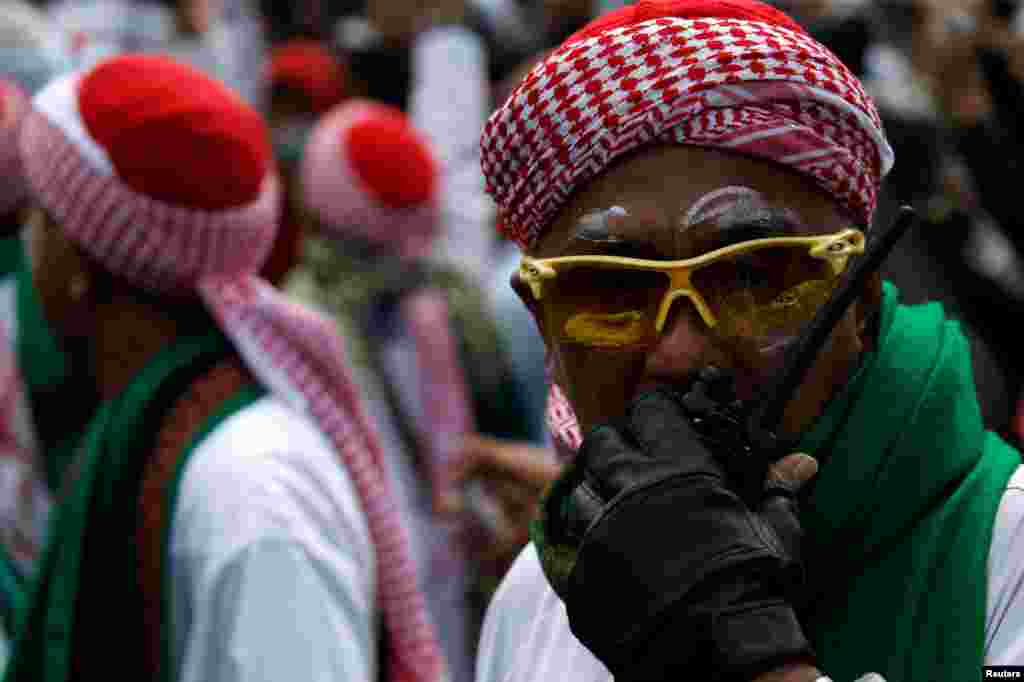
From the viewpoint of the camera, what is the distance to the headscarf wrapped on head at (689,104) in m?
2.02

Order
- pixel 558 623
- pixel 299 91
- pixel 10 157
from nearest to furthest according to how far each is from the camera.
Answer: pixel 558 623 → pixel 10 157 → pixel 299 91

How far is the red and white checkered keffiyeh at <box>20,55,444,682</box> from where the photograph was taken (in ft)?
11.6

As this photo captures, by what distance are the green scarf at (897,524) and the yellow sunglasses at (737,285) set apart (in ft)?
0.43

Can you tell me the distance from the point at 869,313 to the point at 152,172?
78.6 inches

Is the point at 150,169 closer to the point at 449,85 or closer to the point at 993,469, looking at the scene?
the point at 993,469

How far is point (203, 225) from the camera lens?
3566mm

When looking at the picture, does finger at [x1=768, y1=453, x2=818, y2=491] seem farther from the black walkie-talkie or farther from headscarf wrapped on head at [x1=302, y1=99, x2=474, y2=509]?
headscarf wrapped on head at [x1=302, y1=99, x2=474, y2=509]

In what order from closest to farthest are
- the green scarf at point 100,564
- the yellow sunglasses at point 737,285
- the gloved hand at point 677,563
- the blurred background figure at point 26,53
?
the gloved hand at point 677,563 < the yellow sunglasses at point 737,285 < the green scarf at point 100,564 < the blurred background figure at point 26,53

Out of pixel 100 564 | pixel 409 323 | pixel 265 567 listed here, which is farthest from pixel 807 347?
pixel 409 323

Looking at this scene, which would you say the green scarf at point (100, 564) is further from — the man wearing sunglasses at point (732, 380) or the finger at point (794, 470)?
the finger at point (794, 470)

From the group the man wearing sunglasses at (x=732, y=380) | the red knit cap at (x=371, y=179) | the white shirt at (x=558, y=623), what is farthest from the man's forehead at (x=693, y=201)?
the red knit cap at (x=371, y=179)

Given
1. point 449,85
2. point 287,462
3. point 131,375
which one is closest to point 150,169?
point 131,375

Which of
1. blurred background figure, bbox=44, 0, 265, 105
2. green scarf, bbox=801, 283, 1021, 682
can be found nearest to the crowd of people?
green scarf, bbox=801, 283, 1021, 682

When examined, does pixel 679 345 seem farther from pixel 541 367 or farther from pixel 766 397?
pixel 541 367
